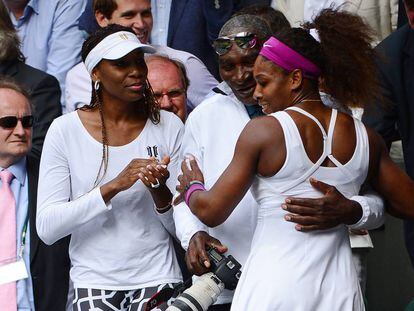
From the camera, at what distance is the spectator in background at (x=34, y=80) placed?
6.05m

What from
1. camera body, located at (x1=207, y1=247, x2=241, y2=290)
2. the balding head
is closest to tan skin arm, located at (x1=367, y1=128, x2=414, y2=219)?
camera body, located at (x1=207, y1=247, x2=241, y2=290)

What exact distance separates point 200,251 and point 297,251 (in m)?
0.49

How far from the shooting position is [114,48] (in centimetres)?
477

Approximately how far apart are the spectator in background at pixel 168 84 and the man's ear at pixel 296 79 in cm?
163

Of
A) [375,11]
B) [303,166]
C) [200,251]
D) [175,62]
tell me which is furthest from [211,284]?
[375,11]

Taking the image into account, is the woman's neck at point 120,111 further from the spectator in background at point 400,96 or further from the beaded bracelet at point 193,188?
the spectator in background at point 400,96

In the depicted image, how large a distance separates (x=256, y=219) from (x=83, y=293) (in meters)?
0.91

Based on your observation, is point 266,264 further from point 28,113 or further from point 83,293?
point 28,113

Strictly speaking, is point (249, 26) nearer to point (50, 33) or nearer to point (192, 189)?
point (192, 189)

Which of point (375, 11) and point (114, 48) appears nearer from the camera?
point (114, 48)

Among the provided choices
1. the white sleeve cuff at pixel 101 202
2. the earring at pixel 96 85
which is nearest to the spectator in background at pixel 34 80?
the earring at pixel 96 85

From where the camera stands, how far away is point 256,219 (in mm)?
4266

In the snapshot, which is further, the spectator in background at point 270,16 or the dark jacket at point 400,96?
the dark jacket at point 400,96

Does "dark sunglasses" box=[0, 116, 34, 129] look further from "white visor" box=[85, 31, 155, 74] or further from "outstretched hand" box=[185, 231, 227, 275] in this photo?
"outstretched hand" box=[185, 231, 227, 275]
